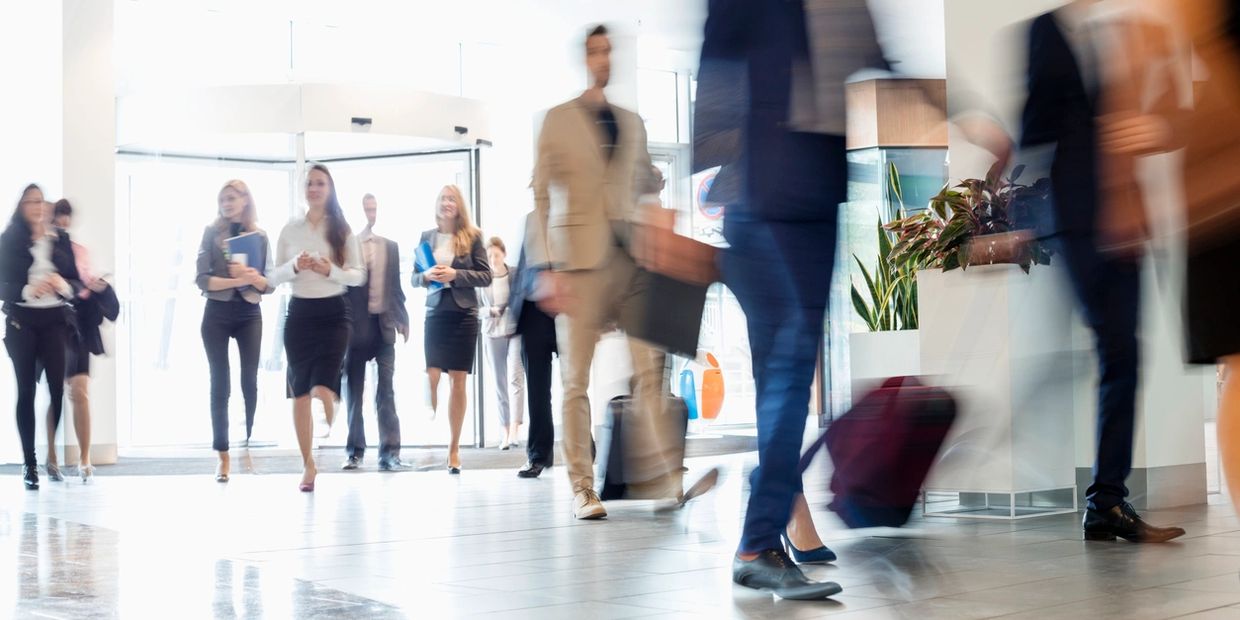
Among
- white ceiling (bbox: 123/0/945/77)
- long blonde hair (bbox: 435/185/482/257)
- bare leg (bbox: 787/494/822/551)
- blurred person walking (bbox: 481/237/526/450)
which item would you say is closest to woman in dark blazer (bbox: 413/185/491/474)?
long blonde hair (bbox: 435/185/482/257)

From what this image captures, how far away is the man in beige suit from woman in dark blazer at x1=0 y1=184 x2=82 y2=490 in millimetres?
4214

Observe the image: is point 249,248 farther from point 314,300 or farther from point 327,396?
point 314,300

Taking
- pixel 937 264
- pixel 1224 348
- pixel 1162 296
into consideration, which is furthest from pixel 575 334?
pixel 1224 348

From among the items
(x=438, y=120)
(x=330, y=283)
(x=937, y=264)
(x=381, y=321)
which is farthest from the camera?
(x=438, y=120)

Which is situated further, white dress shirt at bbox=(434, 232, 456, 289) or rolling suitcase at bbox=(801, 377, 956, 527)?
white dress shirt at bbox=(434, 232, 456, 289)

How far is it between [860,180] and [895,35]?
40.2ft

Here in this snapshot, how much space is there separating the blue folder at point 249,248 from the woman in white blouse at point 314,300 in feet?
2.61

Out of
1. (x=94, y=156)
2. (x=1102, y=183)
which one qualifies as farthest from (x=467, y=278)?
(x=1102, y=183)

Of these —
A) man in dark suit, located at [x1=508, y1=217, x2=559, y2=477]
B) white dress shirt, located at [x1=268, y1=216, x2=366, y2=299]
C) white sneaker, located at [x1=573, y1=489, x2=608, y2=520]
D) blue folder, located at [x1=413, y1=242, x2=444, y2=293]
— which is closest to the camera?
white sneaker, located at [x1=573, y1=489, x2=608, y2=520]

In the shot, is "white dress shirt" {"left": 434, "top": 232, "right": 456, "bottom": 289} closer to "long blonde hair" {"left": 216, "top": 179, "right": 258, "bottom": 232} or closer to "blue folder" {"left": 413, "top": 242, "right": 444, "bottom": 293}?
"blue folder" {"left": 413, "top": 242, "right": 444, "bottom": 293}

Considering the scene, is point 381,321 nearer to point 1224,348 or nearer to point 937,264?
point 937,264

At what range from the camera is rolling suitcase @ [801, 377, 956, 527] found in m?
3.29

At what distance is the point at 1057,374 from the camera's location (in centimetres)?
308

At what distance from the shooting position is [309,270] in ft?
23.0
